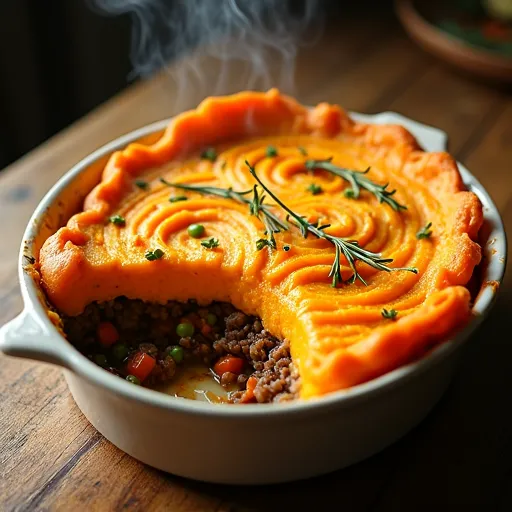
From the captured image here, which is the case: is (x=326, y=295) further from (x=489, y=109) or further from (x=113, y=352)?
A: (x=489, y=109)

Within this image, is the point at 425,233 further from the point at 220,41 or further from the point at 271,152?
the point at 220,41

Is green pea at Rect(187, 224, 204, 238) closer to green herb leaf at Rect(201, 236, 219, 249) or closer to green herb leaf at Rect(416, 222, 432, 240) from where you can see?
green herb leaf at Rect(201, 236, 219, 249)

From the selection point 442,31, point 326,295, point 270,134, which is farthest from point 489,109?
point 326,295

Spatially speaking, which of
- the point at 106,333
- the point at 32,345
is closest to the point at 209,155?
the point at 106,333

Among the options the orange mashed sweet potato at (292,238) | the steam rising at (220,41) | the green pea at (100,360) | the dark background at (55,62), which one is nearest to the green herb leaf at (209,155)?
the orange mashed sweet potato at (292,238)

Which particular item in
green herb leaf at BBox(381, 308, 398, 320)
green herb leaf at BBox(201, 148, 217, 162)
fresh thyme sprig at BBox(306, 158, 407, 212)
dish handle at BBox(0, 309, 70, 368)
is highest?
green herb leaf at BBox(381, 308, 398, 320)

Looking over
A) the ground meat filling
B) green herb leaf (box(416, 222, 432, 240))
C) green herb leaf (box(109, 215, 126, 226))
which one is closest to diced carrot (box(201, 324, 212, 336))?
the ground meat filling
